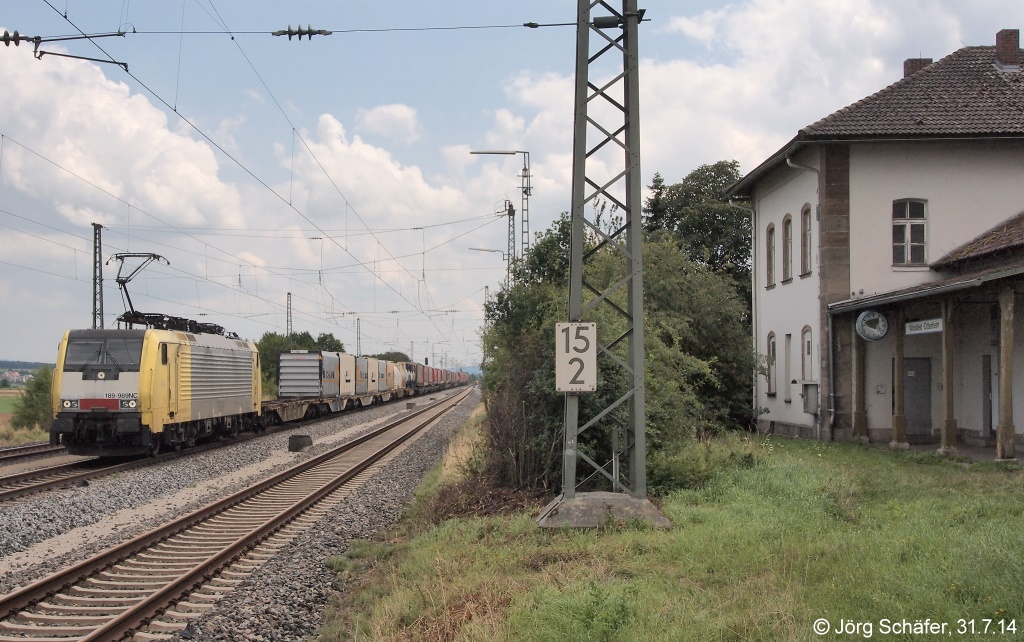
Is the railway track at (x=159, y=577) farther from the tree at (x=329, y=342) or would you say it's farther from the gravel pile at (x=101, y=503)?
the tree at (x=329, y=342)

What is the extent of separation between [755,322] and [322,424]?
686 inches

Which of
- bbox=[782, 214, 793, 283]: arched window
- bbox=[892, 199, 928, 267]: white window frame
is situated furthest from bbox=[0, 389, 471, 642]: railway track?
bbox=[782, 214, 793, 283]: arched window

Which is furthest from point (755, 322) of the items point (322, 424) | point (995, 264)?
point (322, 424)

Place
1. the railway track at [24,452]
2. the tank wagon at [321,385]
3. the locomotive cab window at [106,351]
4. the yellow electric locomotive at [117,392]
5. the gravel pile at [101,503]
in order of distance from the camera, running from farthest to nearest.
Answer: the tank wagon at [321,385]
the railway track at [24,452]
the locomotive cab window at [106,351]
the yellow electric locomotive at [117,392]
the gravel pile at [101,503]

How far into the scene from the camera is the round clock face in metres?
19.7

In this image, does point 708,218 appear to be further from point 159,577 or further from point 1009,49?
point 159,577

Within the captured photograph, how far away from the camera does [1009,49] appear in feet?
76.1

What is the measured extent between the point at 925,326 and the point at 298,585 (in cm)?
1383

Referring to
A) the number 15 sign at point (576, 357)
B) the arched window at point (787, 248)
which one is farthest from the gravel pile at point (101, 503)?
the arched window at point (787, 248)

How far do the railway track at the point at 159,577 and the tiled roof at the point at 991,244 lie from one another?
14493mm

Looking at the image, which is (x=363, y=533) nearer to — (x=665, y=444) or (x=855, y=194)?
(x=665, y=444)

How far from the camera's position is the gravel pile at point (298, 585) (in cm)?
728

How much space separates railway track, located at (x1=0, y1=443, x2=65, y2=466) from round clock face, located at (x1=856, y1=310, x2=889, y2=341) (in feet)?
62.0

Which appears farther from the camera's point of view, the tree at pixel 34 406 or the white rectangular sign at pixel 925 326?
the tree at pixel 34 406
